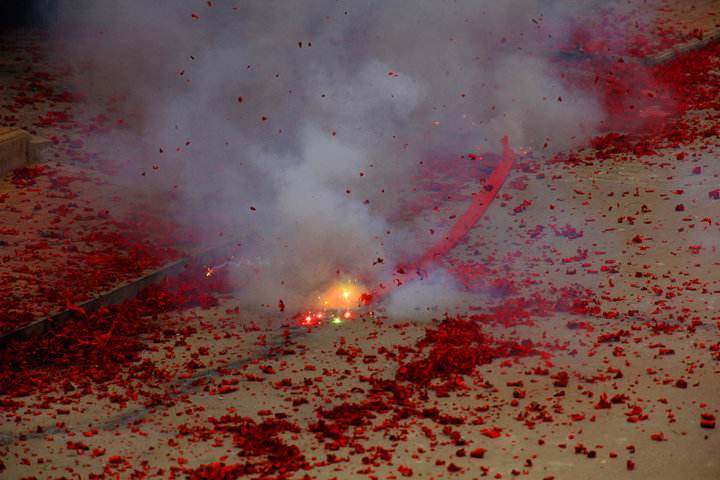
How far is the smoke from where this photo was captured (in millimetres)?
8023

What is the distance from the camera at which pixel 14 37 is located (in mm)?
13188

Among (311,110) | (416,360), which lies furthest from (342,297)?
(311,110)

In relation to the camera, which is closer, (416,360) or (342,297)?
(416,360)

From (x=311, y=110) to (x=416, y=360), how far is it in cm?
378

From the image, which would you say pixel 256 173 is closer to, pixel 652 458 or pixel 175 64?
pixel 175 64

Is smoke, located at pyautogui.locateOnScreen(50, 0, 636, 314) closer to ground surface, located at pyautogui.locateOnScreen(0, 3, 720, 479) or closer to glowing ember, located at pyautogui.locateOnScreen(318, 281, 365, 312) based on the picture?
glowing ember, located at pyautogui.locateOnScreen(318, 281, 365, 312)

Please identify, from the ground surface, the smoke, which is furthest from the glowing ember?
the ground surface

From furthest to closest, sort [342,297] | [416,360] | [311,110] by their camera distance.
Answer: [311,110] → [342,297] → [416,360]

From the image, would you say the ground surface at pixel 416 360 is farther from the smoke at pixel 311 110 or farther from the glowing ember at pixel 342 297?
the smoke at pixel 311 110

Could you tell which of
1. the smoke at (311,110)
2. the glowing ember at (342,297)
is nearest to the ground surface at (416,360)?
the glowing ember at (342,297)

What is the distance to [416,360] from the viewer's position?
6.05 metres

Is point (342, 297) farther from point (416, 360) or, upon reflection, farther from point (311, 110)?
point (311, 110)

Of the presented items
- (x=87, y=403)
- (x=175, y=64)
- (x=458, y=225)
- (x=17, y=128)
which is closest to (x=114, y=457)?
(x=87, y=403)

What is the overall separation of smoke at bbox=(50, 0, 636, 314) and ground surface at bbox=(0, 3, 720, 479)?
61 cm
